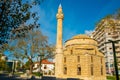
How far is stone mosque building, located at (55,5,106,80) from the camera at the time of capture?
42.7 m

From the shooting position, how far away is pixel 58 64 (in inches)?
1550

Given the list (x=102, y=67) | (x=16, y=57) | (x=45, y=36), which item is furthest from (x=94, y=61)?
(x=16, y=57)

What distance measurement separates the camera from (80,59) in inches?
1778

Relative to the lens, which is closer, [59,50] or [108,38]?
[59,50]

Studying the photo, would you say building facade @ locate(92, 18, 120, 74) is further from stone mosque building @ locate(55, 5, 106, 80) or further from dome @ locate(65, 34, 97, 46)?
stone mosque building @ locate(55, 5, 106, 80)

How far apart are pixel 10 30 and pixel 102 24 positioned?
576 inches

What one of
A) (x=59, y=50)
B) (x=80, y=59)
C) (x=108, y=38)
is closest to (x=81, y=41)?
(x=80, y=59)

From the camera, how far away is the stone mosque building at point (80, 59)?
4266cm

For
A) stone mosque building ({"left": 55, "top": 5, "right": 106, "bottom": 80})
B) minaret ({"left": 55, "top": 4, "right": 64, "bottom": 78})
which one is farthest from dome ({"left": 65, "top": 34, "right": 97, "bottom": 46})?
minaret ({"left": 55, "top": 4, "right": 64, "bottom": 78})

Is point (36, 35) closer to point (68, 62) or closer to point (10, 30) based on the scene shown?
point (68, 62)

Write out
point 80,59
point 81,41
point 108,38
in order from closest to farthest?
1. point 80,59
2. point 81,41
3. point 108,38

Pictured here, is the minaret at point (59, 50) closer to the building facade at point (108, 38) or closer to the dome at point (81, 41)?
the dome at point (81, 41)

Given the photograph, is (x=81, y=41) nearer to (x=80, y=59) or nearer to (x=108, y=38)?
(x=80, y=59)

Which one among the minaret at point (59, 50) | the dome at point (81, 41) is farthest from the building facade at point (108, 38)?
the minaret at point (59, 50)
